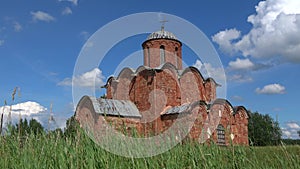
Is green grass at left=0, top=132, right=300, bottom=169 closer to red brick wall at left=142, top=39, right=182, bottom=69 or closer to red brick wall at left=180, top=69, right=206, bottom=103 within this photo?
red brick wall at left=180, top=69, right=206, bottom=103

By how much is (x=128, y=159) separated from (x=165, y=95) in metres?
19.7

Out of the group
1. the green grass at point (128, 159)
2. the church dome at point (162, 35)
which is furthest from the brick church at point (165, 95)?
the green grass at point (128, 159)

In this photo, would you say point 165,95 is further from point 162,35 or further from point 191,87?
point 162,35

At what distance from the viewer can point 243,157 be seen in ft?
12.8

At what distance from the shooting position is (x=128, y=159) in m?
3.93

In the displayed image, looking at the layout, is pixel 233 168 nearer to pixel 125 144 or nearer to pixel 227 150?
pixel 227 150

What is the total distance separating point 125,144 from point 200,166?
101cm

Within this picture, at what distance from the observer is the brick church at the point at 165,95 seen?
21734 millimetres

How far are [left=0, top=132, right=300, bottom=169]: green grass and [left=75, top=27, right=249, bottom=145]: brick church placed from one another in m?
15.5

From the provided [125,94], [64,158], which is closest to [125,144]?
[64,158]

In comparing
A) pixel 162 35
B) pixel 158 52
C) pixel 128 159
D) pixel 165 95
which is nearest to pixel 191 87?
pixel 165 95

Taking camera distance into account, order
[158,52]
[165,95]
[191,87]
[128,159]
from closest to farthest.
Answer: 1. [128,159]
2. [165,95]
3. [191,87]
4. [158,52]

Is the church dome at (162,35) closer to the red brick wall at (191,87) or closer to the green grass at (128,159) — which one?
the red brick wall at (191,87)

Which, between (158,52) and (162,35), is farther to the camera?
(162,35)
